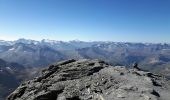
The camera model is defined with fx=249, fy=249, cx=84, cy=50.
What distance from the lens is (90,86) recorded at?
99.5ft

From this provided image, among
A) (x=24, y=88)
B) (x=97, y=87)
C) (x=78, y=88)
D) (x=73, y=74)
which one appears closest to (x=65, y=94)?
(x=78, y=88)

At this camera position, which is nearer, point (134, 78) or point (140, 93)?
point (140, 93)

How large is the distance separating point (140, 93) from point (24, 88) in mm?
17067

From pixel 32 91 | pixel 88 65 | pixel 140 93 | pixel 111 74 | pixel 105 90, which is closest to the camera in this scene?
pixel 140 93

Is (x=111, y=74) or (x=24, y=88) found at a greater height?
(x=111, y=74)

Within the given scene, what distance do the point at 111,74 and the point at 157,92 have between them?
8.33m

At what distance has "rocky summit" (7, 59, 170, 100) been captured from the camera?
27.1 metres

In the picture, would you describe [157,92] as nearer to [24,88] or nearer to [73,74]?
[73,74]

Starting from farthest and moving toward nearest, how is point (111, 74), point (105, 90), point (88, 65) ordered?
point (88, 65) → point (111, 74) → point (105, 90)

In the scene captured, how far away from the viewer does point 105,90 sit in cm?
2873

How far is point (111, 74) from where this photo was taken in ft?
114

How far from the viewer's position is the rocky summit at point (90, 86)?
27.1 m

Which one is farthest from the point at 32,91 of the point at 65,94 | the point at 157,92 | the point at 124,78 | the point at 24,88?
the point at 157,92

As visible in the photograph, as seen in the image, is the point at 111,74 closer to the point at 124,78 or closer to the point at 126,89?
the point at 124,78
